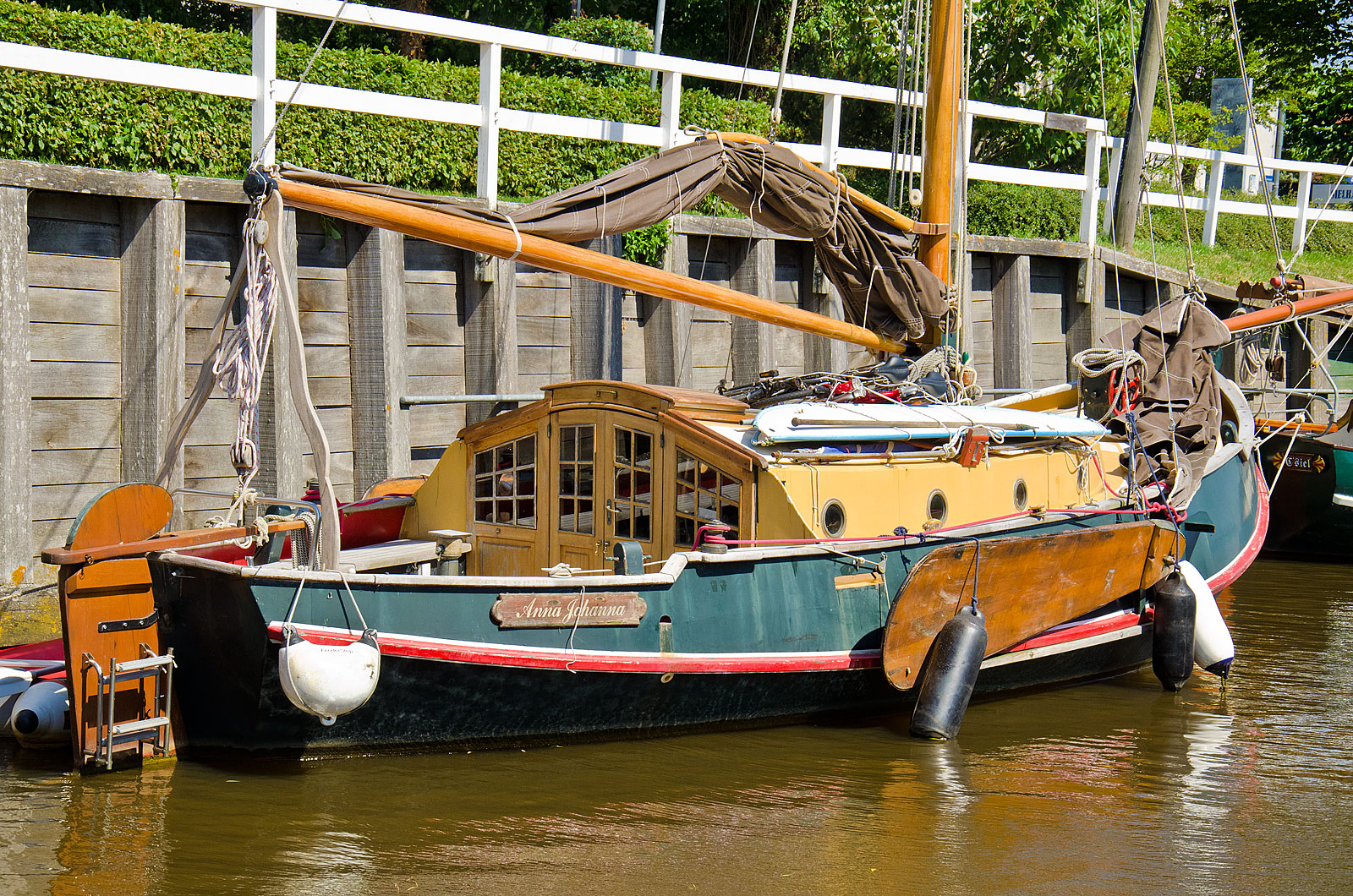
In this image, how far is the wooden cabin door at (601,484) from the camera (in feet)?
25.0

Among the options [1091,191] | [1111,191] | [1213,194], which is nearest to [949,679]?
[1091,191]

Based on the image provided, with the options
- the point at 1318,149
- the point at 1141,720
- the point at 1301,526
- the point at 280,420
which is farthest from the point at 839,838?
the point at 1318,149

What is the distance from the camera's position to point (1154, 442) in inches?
387

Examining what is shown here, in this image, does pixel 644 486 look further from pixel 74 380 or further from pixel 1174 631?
pixel 1174 631

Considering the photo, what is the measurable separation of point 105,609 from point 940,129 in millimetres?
6578

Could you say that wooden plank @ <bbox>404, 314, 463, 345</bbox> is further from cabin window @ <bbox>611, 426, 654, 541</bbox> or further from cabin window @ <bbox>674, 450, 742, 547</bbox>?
cabin window @ <bbox>674, 450, 742, 547</bbox>

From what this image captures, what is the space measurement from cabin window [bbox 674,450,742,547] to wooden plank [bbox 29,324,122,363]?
352cm

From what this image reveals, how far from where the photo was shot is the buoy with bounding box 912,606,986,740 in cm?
730

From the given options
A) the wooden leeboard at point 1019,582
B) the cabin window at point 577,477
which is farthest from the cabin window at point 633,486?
the wooden leeboard at point 1019,582

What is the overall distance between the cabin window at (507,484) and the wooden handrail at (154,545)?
6.19 ft

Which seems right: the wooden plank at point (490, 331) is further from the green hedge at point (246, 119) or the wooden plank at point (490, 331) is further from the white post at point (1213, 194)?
the white post at point (1213, 194)

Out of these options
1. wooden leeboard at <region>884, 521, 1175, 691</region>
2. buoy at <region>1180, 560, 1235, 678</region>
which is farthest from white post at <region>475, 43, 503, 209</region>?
buoy at <region>1180, 560, 1235, 678</region>

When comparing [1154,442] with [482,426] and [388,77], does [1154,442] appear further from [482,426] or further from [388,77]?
[388,77]

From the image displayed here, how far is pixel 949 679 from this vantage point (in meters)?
7.31
